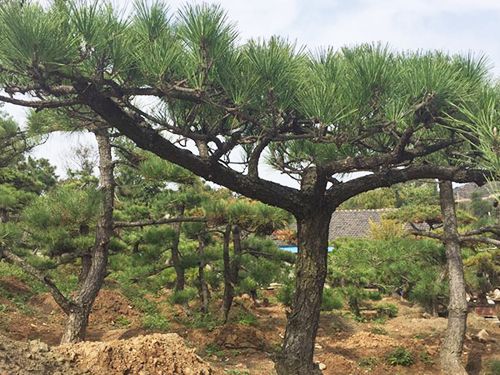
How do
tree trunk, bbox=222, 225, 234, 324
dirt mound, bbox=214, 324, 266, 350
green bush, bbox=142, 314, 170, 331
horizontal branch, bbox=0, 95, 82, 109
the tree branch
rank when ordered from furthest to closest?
1. green bush, bbox=142, 314, 170, 331
2. tree trunk, bbox=222, 225, 234, 324
3. dirt mound, bbox=214, 324, 266, 350
4. the tree branch
5. horizontal branch, bbox=0, 95, 82, 109

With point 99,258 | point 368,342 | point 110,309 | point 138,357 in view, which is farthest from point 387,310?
point 138,357

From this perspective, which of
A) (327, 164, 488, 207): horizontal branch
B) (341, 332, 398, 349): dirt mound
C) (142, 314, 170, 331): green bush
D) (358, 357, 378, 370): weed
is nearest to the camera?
(327, 164, 488, 207): horizontal branch

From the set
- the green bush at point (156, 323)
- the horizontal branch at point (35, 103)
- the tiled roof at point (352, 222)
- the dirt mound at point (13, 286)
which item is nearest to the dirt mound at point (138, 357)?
the horizontal branch at point (35, 103)

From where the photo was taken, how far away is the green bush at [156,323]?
5.96 meters

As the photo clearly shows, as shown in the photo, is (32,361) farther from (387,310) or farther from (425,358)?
(387,310)

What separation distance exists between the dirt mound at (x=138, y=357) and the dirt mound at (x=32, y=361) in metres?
0.06

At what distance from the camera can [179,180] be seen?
4.80 meters

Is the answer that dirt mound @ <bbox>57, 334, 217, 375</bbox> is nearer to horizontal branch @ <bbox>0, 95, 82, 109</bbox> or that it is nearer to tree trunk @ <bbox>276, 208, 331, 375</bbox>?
tree trunk @ <bbox>276, 208, 331, 375</bbox>

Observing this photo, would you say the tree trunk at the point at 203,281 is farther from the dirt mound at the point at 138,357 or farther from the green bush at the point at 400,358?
the dirt mound at the point at 138,357

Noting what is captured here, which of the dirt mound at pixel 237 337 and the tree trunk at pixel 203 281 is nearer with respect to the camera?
the dirt mound at pixel 237 337

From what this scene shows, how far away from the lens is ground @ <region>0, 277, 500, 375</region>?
7.49ft

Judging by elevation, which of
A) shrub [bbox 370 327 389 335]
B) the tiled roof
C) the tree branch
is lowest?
shrub [bbox 370 327 389 335]

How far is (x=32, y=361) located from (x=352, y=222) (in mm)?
20288

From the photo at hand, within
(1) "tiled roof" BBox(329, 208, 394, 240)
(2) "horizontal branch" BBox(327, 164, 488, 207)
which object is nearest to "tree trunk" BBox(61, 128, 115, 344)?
(2) "horizontal branch" BBox(327, 164, 488, 207)
